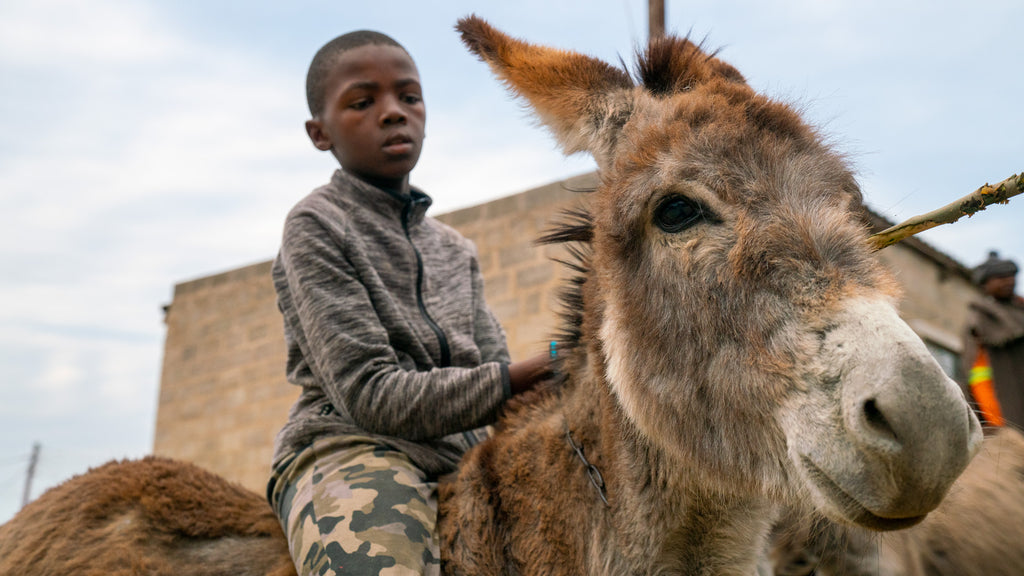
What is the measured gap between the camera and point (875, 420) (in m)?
1.55

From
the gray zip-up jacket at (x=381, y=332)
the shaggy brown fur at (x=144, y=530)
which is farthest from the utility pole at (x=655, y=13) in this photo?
the shaggy brown fur at (x=144, y=530)

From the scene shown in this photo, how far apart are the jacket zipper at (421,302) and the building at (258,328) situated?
18.5 feet

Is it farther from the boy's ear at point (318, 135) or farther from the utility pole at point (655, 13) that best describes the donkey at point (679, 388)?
the utility pole at point (655, 13)

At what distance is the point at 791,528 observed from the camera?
2.61m

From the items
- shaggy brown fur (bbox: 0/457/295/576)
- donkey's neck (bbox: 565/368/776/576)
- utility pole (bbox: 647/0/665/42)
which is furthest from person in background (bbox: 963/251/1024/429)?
shaggy brown fur (bbox: 0/457/295/576)

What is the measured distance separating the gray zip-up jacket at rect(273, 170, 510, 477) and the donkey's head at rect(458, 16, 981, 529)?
1.74 ft

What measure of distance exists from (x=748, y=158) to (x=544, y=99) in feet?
2.11

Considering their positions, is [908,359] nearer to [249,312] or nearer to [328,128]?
[328,128]

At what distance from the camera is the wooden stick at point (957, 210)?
5.96ft

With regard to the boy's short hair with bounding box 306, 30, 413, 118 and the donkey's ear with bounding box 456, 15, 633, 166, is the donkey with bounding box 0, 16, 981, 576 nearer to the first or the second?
the donkey's ear with bounding box 456, 15, 633, 166

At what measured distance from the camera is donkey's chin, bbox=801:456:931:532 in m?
1.65

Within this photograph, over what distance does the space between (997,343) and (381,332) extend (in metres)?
6.17

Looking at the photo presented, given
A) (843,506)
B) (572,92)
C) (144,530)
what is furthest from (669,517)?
(144,530)

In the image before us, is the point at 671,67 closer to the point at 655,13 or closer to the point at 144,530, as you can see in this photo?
the point at 144,530
